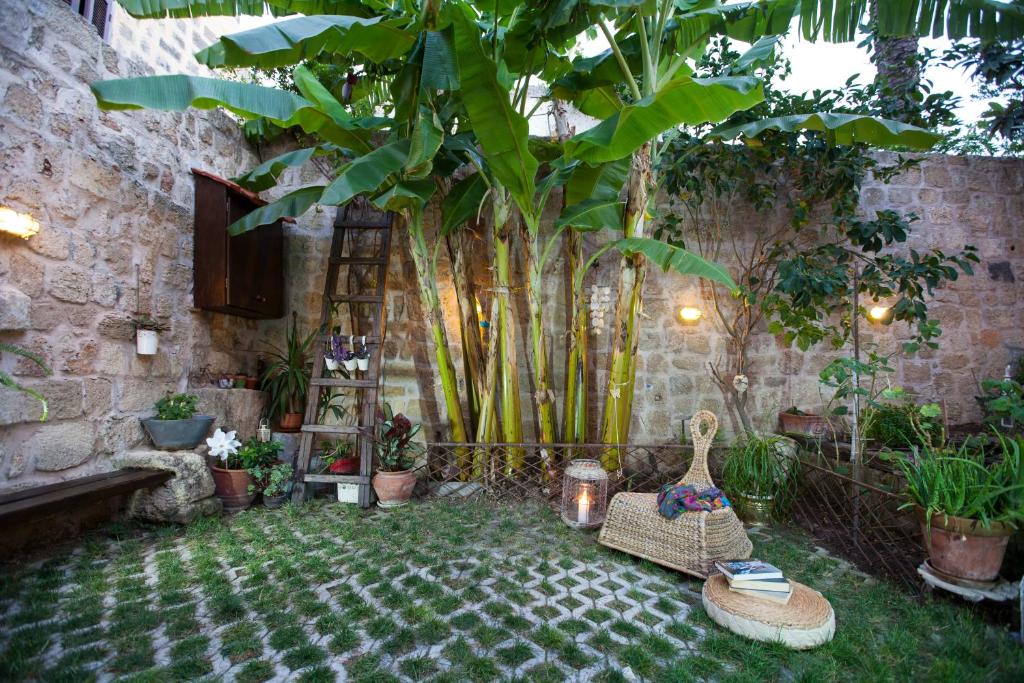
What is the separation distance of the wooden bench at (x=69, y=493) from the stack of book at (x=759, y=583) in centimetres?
297

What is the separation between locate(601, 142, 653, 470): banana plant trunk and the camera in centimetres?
338

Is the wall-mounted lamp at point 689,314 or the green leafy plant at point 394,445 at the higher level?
the wall-mounted lamp at point 689,314

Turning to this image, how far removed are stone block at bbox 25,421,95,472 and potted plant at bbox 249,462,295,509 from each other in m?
0.88

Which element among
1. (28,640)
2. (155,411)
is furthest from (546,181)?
(28,640)

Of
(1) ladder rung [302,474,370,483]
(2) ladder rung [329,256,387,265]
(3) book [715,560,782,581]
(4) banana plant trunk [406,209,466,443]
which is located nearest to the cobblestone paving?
(3) book [715,560,782,581]

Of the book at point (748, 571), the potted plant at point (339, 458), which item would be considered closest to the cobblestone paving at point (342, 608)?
the book at point (748, 571)

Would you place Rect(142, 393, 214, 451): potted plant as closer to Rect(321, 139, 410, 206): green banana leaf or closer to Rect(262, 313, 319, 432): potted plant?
Rect(262, 313, 319, 432): potted plant

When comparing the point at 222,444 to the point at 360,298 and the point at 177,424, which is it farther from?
the point at 360,298

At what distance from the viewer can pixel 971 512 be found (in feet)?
6.32

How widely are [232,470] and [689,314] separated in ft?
12.3

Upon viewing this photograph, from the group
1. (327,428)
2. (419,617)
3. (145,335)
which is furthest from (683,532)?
(145,335)

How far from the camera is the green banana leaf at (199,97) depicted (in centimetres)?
217

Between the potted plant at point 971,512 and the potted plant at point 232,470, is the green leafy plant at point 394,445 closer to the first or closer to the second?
the potted plant at point 232,470

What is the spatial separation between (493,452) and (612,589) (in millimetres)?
1554
